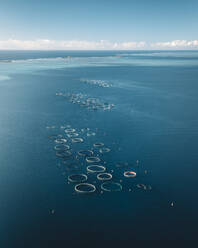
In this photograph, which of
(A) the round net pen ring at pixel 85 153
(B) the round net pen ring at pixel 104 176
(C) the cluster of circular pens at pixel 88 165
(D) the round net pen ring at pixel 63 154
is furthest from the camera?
(A) the round net pen ring at pixel 85 153

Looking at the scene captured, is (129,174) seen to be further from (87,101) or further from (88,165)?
(87,101)

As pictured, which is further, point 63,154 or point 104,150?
point 104,150

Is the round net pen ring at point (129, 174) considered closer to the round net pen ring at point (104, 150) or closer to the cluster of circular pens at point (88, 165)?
the cluster of circular pens at point (88, 165)

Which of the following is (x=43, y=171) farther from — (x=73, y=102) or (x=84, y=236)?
(x=73, y=102)

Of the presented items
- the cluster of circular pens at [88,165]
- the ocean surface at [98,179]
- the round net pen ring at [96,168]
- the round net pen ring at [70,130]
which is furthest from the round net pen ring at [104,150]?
the round net pen ring at [70,130]

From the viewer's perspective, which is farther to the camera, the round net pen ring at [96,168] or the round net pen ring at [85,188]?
the round net pen ring at [96,168]

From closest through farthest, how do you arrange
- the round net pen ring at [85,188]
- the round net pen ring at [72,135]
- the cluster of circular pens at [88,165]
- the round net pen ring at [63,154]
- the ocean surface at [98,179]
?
the ocean surface at [98,179], the round net pen ring at [85,188], the cluster of circular pens at [88,165], the round net pen ring at [63,154], the round net pen ring at [72,135]

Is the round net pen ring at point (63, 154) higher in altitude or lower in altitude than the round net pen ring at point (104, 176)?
higher

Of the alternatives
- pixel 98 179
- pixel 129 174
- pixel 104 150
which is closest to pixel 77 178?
pixel 98 179
